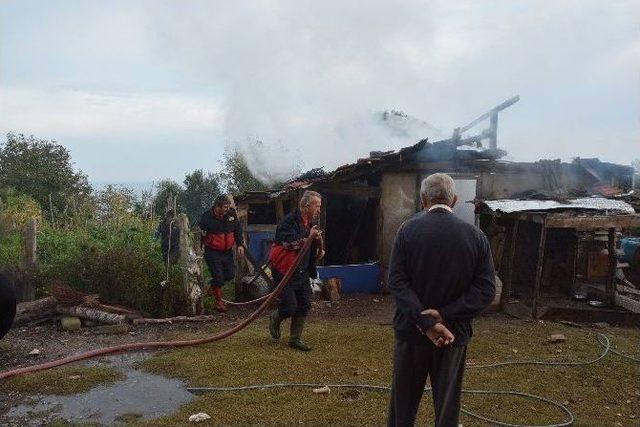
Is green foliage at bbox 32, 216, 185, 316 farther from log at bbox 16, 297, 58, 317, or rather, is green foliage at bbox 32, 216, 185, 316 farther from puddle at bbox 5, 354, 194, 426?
puddle at bbox 5, 354, 194, 426

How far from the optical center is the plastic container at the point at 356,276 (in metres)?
12.0

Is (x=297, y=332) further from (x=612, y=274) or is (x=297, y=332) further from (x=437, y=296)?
(x=612, y=274)

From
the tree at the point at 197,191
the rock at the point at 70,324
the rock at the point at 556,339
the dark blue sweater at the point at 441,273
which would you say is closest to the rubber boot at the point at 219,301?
the rock at the point at 70,324

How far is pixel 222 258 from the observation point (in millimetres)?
8859

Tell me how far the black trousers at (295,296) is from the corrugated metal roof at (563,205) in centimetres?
549

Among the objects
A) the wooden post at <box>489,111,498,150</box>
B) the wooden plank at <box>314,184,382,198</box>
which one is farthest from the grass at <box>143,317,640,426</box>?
the wooden post at <box>489,111,498,150</box>

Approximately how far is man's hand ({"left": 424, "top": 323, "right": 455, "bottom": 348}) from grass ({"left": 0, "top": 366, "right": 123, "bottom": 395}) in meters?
3.68

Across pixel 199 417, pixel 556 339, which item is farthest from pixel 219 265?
pixel 556 339

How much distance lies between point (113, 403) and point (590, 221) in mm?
8543

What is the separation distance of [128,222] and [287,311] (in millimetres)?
6636

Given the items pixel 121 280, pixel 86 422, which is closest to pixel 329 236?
pixel 121 280

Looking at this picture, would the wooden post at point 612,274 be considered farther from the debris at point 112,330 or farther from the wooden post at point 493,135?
the debris at point 112,330

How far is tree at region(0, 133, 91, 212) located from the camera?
1012 inches

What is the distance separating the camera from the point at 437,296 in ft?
10.3
